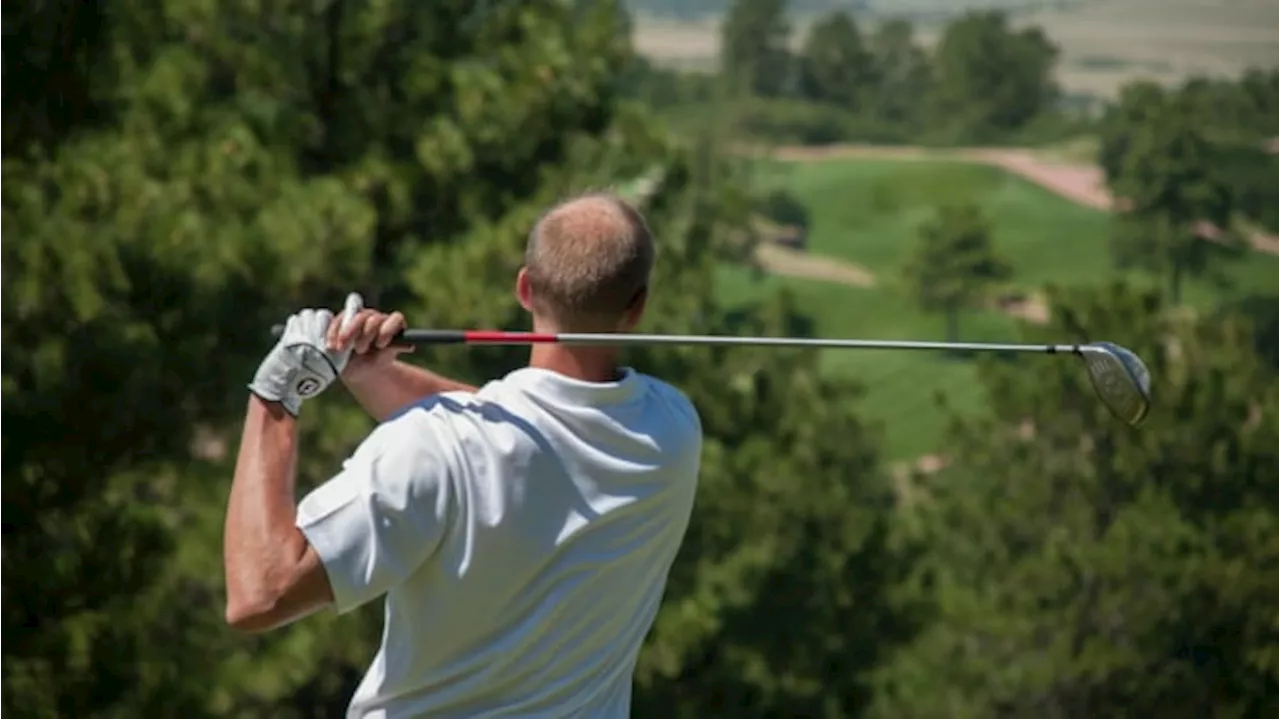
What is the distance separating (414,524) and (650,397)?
14.5 inches

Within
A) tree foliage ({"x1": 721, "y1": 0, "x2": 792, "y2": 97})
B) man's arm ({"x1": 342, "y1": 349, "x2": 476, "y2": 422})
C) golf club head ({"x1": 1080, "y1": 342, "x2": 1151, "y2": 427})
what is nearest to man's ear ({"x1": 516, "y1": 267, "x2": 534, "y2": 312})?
man's arm ({"x1": 342, "y1": 349, "x2": 476, "y2": 422})

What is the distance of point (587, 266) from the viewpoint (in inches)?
92.1

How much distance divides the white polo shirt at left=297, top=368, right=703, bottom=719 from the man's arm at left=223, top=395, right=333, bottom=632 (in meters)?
0.02

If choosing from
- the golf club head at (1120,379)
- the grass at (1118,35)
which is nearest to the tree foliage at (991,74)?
the grass at (1118,35)

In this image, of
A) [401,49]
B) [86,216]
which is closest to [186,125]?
[401,49]

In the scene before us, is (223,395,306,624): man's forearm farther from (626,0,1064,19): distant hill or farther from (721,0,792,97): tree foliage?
(721,0,792,97): tree foliage

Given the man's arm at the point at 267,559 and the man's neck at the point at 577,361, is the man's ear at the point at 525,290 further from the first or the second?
the man's arm at the point at 267,559

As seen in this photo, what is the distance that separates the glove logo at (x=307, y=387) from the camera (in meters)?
2.36

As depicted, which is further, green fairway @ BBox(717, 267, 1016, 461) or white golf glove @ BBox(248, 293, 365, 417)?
green fairway @ BBox(717, 267, 1016, 461)

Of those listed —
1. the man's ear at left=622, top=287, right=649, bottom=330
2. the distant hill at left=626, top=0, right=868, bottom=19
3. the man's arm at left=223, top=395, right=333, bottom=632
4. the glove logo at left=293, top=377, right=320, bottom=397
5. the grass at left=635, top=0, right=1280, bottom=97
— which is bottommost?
the distant hill at left=626, top=0, right=868, bottom=19

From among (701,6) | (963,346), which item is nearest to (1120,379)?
(963,346)

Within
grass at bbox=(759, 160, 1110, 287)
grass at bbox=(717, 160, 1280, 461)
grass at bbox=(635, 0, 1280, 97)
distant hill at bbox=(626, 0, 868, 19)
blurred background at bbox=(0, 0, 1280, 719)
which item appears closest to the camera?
blurred background at bbox=(0, 0, 1280, 719)

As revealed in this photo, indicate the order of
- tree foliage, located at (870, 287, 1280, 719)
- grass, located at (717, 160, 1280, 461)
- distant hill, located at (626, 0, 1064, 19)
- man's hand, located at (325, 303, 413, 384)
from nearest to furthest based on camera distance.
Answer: man's hand, located at (325, 303, 413, 384) → tree foliage, located at (870, 287, 1280, 719) → grass, located at (717, 160, 1280, 461) → distant hill, located at (626, 0, 1064, 19)

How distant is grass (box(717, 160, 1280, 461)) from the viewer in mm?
24125
